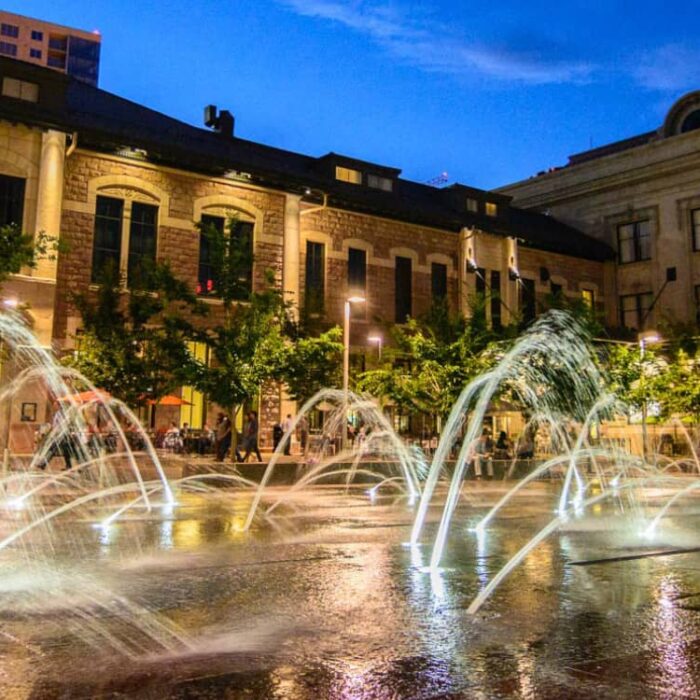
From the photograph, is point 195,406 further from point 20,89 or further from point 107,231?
point 20,89

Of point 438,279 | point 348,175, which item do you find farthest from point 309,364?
point 438,279

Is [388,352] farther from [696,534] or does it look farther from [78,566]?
[78,566]

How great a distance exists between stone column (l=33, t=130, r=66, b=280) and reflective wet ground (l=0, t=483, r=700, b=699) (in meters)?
18.3

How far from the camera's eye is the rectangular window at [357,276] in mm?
36406

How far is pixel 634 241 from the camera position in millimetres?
47219

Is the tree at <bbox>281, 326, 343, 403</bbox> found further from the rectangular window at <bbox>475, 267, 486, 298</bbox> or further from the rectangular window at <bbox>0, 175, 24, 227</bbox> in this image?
the rectangular window at <bbox>475, 267, 486, 298</bbox>

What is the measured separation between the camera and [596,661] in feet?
16.2

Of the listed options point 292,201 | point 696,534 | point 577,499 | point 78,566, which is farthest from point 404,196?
point 78,566

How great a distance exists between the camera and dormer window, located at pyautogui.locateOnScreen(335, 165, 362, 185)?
1485 inches

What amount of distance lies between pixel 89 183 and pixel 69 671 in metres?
26.8

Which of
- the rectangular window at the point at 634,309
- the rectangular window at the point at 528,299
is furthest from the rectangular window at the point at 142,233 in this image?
the rectangular window at the point at 634,309

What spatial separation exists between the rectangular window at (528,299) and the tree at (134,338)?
22.1 meters

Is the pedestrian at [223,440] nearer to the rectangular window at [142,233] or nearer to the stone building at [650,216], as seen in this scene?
the rectangular window at [142,233]

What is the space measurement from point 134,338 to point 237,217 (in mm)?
5293
